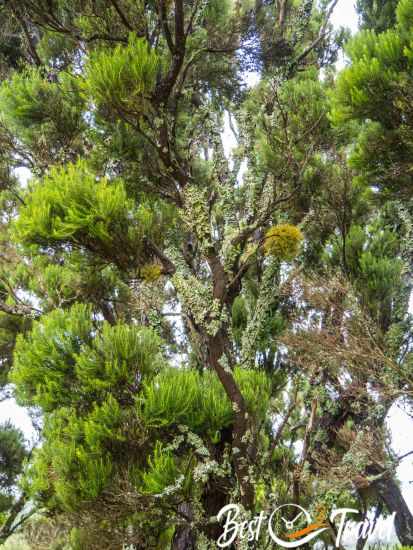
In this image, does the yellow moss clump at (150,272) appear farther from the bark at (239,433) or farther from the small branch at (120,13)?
the small branch at (120,13)

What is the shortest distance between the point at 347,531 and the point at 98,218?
351 centimetres

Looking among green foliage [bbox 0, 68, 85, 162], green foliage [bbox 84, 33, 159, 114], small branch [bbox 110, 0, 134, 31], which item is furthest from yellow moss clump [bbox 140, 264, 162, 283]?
small branch [bbox 110, 0, 134, 31]

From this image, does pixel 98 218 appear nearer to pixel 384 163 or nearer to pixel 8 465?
pixel 384 163

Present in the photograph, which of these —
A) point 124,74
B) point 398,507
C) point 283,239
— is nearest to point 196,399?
point 283,239

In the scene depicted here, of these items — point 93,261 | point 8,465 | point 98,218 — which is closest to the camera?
point 98,218

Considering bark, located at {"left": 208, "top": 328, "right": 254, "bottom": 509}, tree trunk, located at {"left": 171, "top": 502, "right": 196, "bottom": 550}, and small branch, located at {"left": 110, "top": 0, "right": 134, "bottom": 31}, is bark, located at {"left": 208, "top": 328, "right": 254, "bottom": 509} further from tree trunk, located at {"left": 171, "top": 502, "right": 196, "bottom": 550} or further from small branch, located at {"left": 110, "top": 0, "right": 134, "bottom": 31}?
small branch, located at {"left": 110, "top": 0, "right": 134, "bottom": 31}

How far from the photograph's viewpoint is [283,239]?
4.27 metres

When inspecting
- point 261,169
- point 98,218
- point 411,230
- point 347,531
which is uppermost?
point 261,169

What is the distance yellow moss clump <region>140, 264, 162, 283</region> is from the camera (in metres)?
4.35

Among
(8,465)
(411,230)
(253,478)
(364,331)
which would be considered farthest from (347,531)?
(8,465)

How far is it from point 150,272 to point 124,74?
1.63 meters

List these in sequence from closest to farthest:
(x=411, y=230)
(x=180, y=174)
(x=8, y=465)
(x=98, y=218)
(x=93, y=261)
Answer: (x=98, y=218), (x=180, y=174), (x=93, y=261), (x=411, y=230), (x=8, y=465)

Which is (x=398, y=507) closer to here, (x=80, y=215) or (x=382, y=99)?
(x=382, y=99)

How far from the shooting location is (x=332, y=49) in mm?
7375
